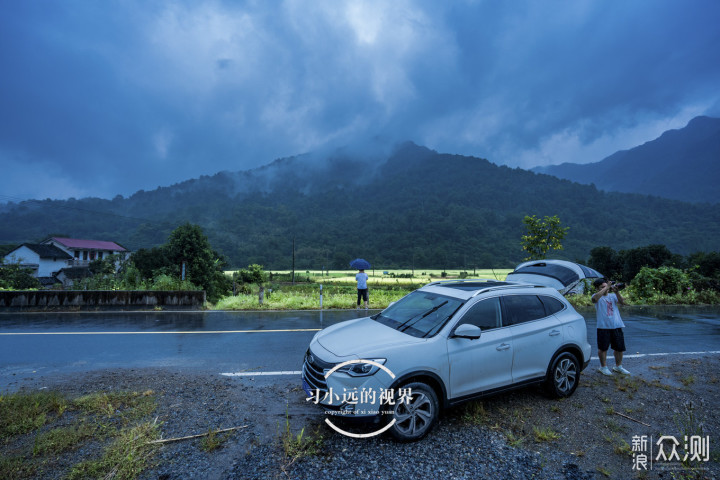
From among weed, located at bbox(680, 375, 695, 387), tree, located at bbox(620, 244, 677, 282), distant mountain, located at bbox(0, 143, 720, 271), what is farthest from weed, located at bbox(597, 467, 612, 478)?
distant mountain, located at bbox(0, 143, 720, 271)

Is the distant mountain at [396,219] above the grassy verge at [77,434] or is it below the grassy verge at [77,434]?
above

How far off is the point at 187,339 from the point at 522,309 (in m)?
7.44

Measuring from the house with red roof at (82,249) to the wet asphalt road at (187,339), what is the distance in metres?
65.7

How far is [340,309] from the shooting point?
506 inches

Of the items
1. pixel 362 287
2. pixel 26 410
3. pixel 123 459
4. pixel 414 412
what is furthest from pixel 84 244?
pixel 414 412

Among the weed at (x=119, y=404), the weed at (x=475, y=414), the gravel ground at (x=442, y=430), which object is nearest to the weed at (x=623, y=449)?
the gravel ground at (x=442, y=430)

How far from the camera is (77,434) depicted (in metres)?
3.57

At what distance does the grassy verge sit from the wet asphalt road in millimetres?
1399

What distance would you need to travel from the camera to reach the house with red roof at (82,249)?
66.4 metres

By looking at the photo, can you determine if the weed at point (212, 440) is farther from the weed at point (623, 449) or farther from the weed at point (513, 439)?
the weed at point (623, 449)

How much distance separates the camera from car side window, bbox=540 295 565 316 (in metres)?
4.80

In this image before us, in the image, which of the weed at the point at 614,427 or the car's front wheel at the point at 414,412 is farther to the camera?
the weed at the point at 614,427

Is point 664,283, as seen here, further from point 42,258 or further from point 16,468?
point 42,258

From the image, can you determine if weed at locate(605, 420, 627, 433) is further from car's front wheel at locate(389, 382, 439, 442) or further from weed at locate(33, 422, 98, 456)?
weed at locate(33, 422, 98, 456)
